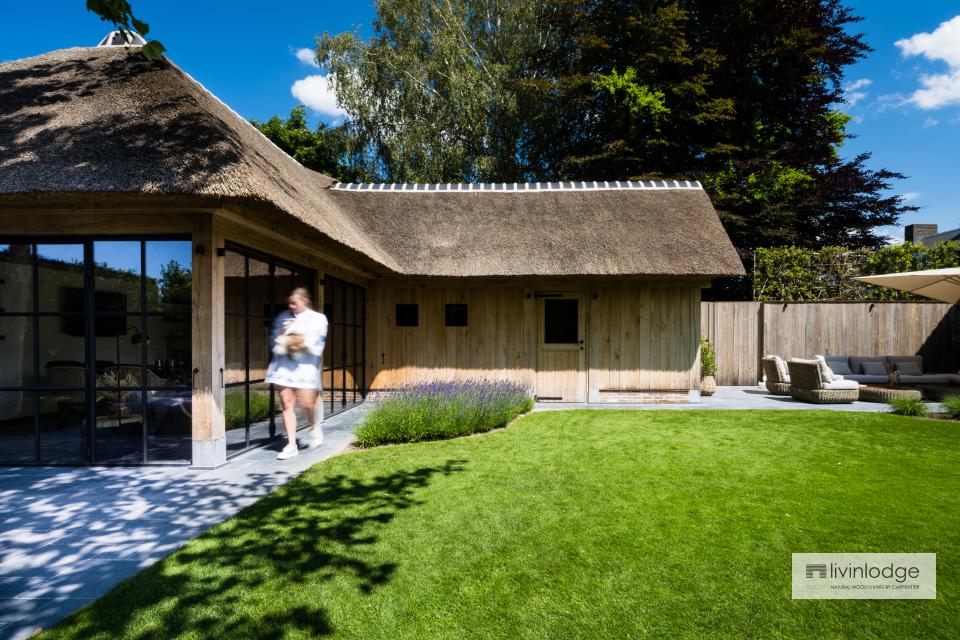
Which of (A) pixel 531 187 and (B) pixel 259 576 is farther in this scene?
(A) pixel 531 187

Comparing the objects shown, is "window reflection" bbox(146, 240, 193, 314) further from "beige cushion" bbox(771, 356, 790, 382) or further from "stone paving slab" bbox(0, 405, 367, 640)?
"beige cushion" bbox(771, 356, 790, 382)

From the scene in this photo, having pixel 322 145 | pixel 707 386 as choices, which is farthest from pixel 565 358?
pixel 322 145

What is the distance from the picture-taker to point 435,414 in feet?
21.2

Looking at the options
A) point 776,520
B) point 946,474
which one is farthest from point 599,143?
point 776,520

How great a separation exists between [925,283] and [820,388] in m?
2.91

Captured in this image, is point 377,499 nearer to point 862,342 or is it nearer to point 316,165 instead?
point 862,342

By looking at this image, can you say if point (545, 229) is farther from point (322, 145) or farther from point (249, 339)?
point (322, 145)

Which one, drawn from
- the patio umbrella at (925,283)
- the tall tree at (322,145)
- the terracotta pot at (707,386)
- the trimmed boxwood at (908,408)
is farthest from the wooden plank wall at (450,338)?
the tall tree at (322,145)

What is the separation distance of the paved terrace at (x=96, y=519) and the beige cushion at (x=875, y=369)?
1170 centimetres

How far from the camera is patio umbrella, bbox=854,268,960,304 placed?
9.19 meters

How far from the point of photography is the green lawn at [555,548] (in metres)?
2.36

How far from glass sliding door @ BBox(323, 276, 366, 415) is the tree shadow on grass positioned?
4.19m

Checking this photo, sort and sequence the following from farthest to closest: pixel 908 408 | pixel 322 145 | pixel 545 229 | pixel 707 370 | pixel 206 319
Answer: pixel 322 145, pixel 707 370, pixel 545 229, pixel 908 408, pixel 206 319

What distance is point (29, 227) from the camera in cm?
497
